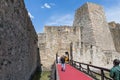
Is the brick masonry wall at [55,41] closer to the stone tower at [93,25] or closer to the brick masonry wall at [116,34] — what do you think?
the stone tower at [93,25]

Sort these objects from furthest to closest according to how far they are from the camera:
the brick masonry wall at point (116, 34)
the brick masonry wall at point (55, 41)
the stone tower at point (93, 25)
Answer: the brick masonry wall at point (116, 34) → the stone tower at point (93, 25) → the brick masonry wall at point (55, 41)

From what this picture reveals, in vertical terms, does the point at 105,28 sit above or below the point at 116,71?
above

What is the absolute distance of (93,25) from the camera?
1320 inches

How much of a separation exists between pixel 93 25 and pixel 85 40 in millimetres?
2531

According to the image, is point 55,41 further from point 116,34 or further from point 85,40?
point 116,34

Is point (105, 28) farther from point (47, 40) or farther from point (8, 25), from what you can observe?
point (8, 25)

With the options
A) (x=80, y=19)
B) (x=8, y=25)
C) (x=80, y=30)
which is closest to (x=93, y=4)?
(x=80, y=19)

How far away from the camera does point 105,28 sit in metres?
35.7

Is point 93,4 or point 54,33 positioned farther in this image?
point 93,4

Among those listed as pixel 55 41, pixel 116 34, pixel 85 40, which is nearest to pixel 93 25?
pixel 85 40

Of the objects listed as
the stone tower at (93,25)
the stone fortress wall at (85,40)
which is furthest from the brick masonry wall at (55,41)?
the stone tower at (93,25)

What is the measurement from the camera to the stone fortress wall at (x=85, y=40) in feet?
97.5

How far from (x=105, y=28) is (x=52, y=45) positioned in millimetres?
10135

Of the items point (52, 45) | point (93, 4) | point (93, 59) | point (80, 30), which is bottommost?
point (93, 59)
